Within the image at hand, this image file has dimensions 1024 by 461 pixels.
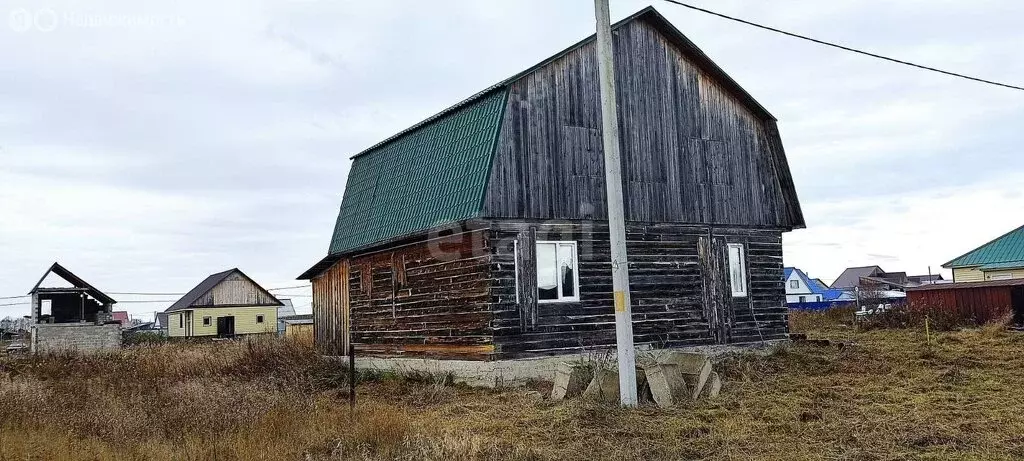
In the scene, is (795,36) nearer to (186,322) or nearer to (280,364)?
(280,364)

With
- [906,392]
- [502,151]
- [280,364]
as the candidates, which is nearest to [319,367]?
[280,364]

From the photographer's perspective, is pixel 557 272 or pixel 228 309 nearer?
pixel 557 272

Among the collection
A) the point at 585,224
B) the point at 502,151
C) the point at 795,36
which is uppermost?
the point at 795,36

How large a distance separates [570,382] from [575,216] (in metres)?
4.59

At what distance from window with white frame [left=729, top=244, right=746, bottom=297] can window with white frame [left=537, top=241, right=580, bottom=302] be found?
4502mm

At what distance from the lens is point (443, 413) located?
12.4m

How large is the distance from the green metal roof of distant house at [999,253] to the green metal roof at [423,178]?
30.4 metres

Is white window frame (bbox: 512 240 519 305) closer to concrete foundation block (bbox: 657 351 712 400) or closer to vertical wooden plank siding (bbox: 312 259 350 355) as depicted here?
concrete foundation block (bbox: 657 351 712 400)

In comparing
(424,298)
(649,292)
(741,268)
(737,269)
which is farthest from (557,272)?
(741,268)

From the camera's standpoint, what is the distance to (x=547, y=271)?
16.5 meters

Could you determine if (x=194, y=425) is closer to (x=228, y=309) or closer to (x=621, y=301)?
(x=621, y=301)

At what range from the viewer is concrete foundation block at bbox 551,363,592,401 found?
42.7 feet

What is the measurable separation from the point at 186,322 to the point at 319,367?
45671 mm

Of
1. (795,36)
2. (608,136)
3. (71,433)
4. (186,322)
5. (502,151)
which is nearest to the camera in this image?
(71,433)
